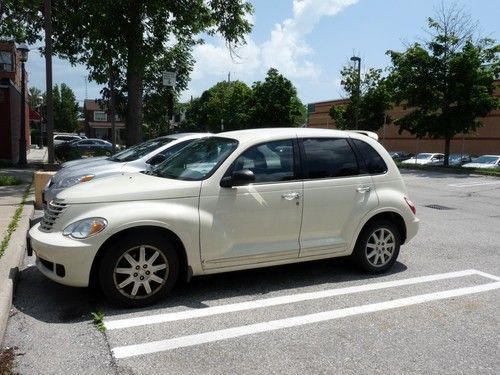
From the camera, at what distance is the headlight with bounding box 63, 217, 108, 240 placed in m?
4.50

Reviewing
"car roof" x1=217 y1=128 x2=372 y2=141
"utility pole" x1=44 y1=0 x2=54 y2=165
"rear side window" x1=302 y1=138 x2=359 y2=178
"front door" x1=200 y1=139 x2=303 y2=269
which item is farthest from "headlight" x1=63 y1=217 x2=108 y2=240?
"utility pole" x1=44 y1=0 x2=54 y2=165

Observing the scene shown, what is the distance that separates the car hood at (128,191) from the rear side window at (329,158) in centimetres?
134

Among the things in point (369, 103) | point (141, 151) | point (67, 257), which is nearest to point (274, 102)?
point (369, 103)

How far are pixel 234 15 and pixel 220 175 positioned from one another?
1486 cm

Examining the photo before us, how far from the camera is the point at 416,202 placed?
44.1ft

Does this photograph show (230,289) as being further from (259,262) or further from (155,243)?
(155,243)

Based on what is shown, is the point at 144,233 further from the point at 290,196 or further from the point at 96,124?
the point at 96,124

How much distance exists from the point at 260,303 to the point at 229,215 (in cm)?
91

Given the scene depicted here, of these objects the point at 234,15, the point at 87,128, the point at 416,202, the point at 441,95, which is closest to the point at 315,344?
the point at 416,202

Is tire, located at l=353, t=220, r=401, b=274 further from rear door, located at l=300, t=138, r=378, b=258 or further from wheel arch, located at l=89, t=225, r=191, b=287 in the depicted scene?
wheel arch, located at l=89, t=225, r=191, b=287

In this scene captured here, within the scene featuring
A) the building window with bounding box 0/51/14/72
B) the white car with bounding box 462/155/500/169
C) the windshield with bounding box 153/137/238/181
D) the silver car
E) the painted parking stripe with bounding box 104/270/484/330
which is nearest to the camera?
the painted parking stripe with bounding box 104/270/484/330

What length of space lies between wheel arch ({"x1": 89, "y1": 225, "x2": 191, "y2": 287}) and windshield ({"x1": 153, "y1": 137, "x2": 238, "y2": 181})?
644 mm

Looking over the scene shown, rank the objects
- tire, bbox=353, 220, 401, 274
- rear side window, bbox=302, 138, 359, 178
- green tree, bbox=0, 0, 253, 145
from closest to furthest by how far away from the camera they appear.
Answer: rear side window, bbox=302, 138, 359, 178
tire, bbox=353, 220, 401, 274
green tree, bbox=0, 0, 253, 145

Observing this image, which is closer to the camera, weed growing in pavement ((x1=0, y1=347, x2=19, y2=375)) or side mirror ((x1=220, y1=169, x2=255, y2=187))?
weed growing in pavement ((x1=0, y1=347, x2=19, y2=375))
